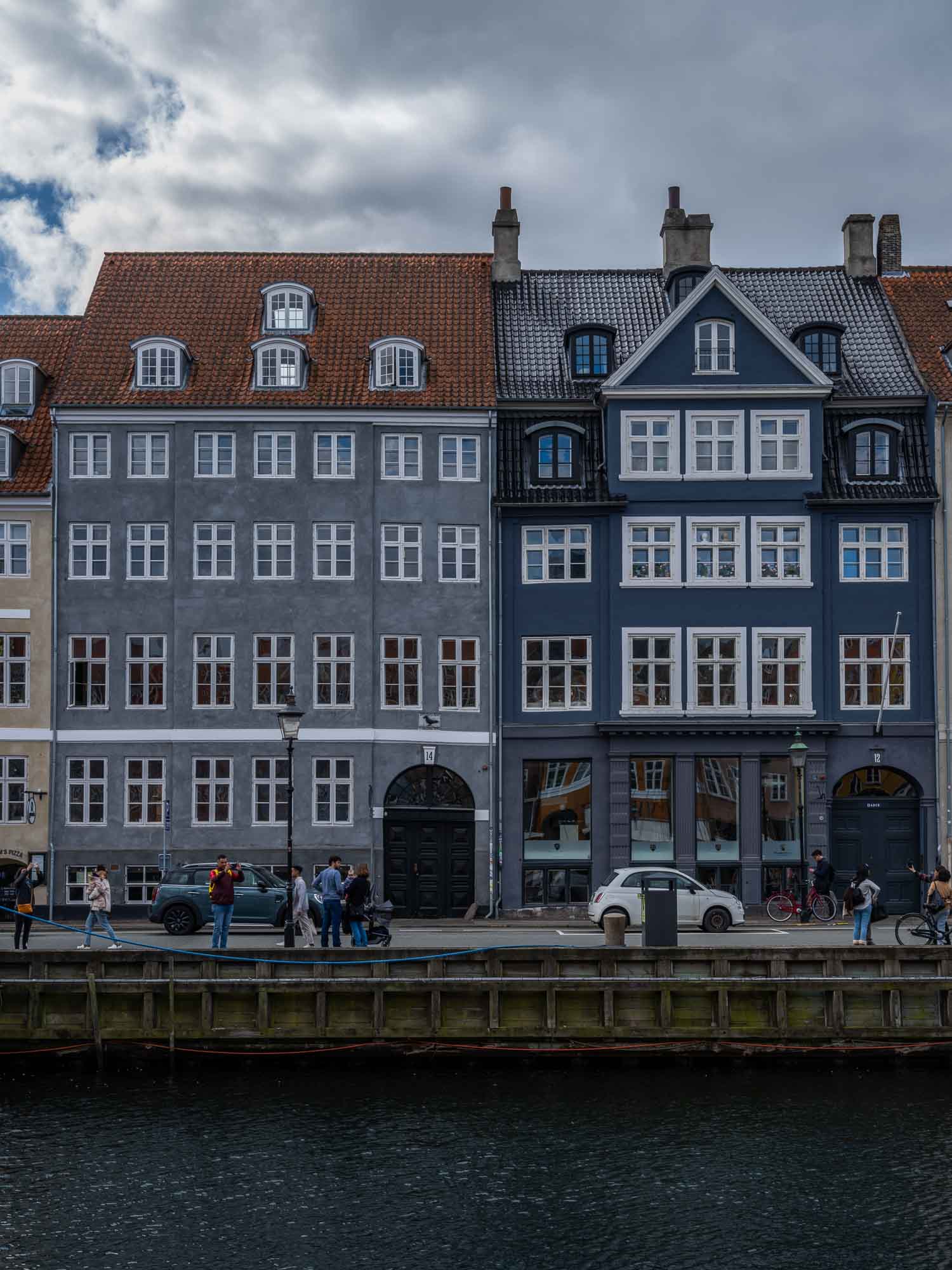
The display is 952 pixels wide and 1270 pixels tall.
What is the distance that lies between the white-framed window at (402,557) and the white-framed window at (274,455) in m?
3.52

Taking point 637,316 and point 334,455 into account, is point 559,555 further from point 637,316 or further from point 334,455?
point 637,316

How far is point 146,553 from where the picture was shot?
46688 millimetres

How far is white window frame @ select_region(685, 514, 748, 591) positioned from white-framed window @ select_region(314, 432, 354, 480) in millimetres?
10208

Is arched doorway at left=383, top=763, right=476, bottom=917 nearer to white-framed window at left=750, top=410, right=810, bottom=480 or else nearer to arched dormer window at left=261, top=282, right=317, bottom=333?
white-framed window at left=750, top=410, right=810, bottom=480

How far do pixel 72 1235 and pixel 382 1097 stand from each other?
7.57m

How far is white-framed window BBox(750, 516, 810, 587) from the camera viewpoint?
153 feet

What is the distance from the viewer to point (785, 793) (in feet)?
150

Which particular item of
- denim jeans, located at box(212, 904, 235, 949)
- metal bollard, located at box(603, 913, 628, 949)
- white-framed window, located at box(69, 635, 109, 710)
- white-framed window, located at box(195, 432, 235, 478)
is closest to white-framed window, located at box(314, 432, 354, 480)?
white-framed window, located at box(195, 432, 235, 478)

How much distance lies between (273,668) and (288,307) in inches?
454

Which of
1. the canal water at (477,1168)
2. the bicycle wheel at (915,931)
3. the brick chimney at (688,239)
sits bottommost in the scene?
the canal water at (477,1168)

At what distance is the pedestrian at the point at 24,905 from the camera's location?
31705 millimetres

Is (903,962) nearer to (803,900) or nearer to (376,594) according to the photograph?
(803,900)

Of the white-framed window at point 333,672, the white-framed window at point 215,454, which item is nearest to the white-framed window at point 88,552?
the white-framed window at point 215,454

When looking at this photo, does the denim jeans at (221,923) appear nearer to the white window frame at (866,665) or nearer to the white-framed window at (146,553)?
the white-framed window at (146,553)
